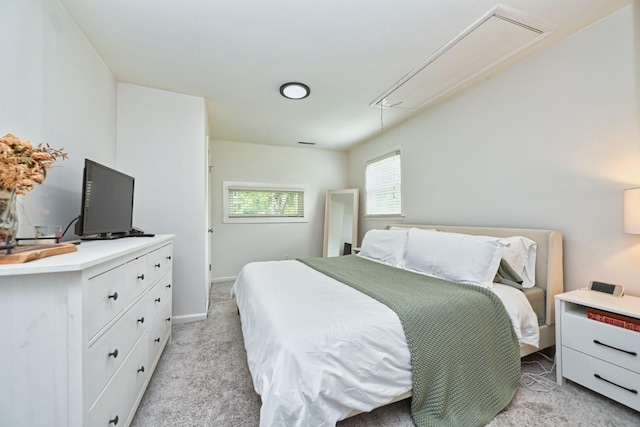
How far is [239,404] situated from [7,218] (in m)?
1.44

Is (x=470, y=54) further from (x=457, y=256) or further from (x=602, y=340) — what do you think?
(x=602, y=340)

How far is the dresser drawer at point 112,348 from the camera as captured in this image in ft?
3.15

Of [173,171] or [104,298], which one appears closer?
[104,298]

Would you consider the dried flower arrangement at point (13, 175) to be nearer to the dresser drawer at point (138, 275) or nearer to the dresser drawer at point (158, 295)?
the dresser drawer at point (138, 275)

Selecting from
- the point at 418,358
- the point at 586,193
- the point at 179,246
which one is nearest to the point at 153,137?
the point at 179,246

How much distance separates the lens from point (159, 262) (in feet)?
6.26

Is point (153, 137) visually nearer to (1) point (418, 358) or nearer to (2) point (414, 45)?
(2) point (414, 45)

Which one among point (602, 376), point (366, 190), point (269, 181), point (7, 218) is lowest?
point (602, 376)

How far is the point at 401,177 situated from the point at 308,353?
3.04 meters

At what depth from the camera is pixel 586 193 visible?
189 centimetres

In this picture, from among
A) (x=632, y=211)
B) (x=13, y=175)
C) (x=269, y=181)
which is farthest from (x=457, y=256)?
(x=269, y=181)

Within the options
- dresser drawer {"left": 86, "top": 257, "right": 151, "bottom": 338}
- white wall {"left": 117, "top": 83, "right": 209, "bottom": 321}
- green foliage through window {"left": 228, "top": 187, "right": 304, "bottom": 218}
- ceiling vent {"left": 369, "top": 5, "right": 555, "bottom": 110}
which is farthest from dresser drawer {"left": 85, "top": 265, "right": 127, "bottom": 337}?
green foliage through window {"left": 228, "top": 187, "right": 304, "bottom": 218}

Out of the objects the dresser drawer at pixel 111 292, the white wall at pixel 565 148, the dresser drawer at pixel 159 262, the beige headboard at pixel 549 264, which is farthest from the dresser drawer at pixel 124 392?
the white wall at pixel 565 148

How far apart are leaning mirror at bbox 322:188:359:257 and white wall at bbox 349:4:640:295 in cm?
207
